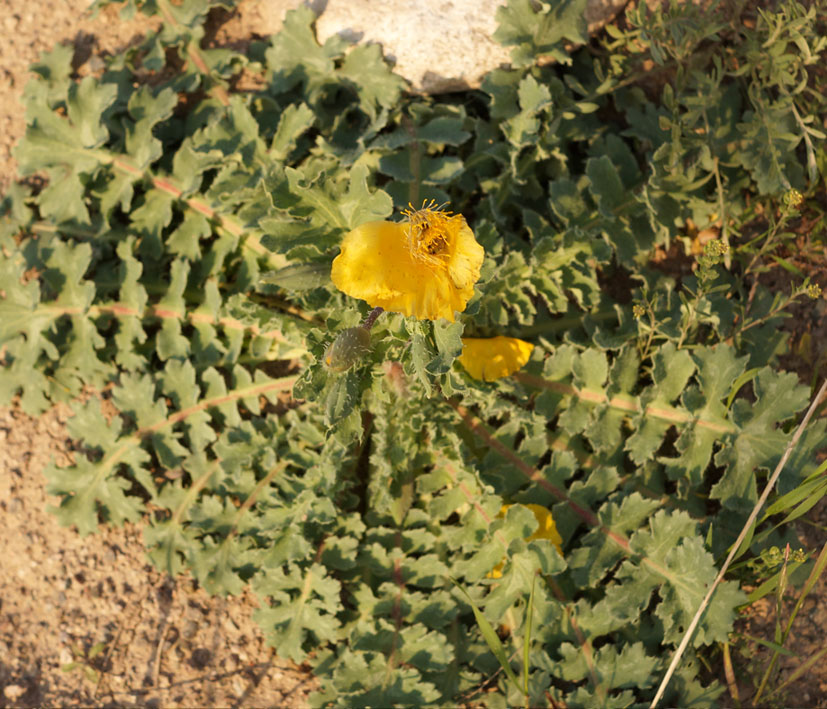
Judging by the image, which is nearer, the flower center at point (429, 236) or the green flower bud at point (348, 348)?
the flower center at point (429, 236)

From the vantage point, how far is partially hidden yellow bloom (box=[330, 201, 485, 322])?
2.39m

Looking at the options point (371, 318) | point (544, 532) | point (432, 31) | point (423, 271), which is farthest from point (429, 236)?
point (432, 31)

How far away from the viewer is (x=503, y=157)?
3.75 meters

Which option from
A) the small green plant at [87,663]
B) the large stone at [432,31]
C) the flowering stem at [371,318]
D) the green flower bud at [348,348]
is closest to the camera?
the green flower bud at [348,348]

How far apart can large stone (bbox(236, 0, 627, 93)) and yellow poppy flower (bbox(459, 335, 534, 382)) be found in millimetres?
1454

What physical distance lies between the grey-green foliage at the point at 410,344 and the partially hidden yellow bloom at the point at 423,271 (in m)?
0.42

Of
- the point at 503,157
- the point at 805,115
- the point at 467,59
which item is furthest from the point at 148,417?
the point at 805,115

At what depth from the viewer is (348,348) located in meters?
2.65

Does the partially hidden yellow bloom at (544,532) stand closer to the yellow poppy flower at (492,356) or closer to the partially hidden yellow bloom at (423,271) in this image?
the yellow poppy flower at (492,356)

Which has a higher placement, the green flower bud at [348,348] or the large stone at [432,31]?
the large stone at [432,31]

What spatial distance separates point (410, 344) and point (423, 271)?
1.52 feet

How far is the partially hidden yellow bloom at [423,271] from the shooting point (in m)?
2.39

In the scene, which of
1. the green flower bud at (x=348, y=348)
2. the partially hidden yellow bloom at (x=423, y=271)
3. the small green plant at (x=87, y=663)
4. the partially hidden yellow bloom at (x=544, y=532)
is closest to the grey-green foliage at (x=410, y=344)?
the partially hidden yellow bloom at (x=544, y=532)

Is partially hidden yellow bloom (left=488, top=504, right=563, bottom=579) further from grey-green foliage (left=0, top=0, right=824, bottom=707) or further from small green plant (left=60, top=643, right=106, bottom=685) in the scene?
small green plant (left=60, top=643, right=106, bottom=685)
